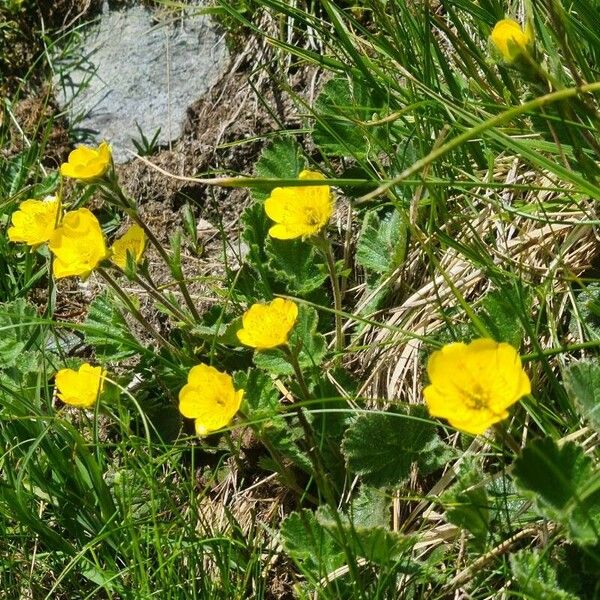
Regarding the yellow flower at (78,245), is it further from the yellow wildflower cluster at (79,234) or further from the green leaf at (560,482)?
the green leaf at (560,482)

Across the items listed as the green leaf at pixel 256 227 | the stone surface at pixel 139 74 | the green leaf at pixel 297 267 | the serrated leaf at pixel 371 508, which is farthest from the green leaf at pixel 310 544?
the stone surface at pixel 139 74

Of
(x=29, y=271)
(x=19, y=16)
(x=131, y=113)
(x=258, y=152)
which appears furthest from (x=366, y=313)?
(x=19, y=16)

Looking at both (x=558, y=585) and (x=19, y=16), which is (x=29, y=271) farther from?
(x=558, y=585)

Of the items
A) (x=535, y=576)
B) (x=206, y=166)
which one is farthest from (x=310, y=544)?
(x=206, y=166)

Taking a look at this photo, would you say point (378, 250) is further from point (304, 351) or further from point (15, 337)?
point (15, 337)

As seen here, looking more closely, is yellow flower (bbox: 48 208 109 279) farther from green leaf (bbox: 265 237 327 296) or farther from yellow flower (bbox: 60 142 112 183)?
green leaf (bbox: 265 237 327 296)
